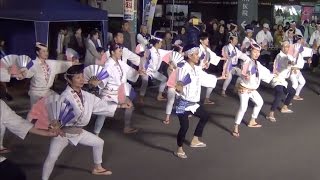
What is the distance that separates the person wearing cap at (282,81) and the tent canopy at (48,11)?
4.38 metres

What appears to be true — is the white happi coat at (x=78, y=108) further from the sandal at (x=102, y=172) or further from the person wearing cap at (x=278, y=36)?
the person wearing cap at (x=278, y=36)

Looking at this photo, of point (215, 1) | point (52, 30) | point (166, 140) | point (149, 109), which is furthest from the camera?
point (215, 1)

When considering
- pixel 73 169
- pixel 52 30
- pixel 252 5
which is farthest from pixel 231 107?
pixel 252 5

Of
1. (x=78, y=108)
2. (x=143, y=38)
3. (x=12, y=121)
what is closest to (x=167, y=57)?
(x=143, y=38)

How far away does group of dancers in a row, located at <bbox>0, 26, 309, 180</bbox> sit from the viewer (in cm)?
490

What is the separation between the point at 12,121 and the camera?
4.16m

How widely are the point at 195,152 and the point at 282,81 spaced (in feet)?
9.59

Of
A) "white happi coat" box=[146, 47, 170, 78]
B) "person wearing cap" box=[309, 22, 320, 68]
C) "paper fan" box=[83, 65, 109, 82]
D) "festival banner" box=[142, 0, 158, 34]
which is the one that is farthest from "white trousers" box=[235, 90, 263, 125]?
"person wearing cap" box=[309, 22, 320, 68]

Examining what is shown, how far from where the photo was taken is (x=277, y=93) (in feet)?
27.3

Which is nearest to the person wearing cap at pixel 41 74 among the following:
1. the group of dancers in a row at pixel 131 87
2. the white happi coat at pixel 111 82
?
the group of dancers in a row at pixel 131 87

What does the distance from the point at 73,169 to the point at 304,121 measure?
15.6ft

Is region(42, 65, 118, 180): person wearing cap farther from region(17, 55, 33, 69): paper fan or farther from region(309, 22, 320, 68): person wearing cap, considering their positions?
region(309, 22, 320, 68): person wearing cap

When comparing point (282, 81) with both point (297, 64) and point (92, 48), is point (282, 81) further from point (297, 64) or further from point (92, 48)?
point (92, 48)

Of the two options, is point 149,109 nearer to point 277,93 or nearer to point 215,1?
point 277,93
